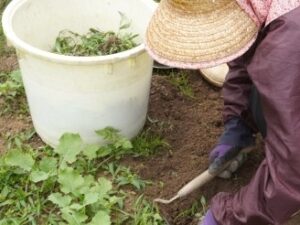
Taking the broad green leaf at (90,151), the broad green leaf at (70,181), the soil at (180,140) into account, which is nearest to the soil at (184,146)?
the soil at (180,140)

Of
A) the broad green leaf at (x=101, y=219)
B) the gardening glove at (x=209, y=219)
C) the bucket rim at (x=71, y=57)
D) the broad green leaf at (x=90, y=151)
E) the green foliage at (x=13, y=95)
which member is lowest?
the green foliage at (x=13, y=95)

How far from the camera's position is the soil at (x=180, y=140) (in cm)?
202

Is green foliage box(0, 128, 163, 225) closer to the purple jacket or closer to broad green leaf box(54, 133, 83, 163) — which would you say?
broad green leaf box(54, 133, 83, 163)

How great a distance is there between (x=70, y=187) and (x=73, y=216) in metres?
0.12

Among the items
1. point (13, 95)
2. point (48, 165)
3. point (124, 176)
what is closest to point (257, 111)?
point (124, 176)

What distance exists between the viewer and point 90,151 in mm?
2021

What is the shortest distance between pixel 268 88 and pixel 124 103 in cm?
71

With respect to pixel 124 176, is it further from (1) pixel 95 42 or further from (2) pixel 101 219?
(1) pixel 95 42

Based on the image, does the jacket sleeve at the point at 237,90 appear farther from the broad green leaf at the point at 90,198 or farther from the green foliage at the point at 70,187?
the broad green leaf at the point at 90,198

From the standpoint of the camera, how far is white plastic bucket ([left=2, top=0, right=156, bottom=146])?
1861 mm

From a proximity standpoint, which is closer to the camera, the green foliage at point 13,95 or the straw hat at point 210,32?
the straw hat at point 210,32

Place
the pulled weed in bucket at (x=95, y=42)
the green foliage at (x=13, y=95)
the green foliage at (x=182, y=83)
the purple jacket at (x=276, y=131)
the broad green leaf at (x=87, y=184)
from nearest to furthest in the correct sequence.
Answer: the purple jacket at (x=276, y=131)
the broad green leaf at (x=87, y=184)
the pulled weed in bucket at (x=95, y=42)
the green foliage at (x=13, y=95)
the green foliage at (x=182, y=83)

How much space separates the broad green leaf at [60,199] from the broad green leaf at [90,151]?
200 mm

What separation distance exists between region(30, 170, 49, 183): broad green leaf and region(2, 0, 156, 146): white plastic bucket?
0.19 metres
